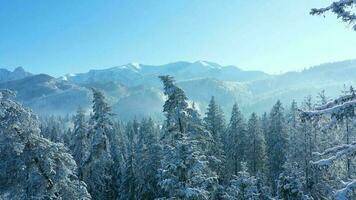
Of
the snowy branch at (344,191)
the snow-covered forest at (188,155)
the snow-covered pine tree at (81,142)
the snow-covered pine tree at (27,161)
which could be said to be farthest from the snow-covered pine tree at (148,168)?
the snowy branch at (344,191)

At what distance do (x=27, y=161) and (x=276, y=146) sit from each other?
46446mm

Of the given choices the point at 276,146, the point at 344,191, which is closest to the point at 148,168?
the point at 276,146

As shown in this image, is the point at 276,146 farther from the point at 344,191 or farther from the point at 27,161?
the point at 344,191

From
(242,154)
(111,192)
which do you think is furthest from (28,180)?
(242,154)

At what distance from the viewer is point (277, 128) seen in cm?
6538

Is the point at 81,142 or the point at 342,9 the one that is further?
the point at 81,142

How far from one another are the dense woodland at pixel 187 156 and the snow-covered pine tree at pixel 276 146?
17 cm

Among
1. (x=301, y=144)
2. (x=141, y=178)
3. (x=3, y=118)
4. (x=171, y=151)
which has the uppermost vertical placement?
(x=3, y=118)

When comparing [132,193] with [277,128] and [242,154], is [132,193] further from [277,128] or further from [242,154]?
[277,128]

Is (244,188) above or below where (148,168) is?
above

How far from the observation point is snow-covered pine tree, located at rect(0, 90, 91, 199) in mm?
22547

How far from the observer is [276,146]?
210 feet

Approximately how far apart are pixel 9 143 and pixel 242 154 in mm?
47026

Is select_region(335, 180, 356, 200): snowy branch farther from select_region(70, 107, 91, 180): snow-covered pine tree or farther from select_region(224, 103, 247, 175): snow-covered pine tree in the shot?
select_region(224, 103, 247, 175): snow-covered pine tree
